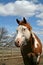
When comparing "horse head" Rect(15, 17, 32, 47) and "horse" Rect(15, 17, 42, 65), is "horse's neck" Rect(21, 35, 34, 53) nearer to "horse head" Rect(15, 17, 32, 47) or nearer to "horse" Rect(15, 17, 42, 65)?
"horse" Rect(15, 17, 42, 65)

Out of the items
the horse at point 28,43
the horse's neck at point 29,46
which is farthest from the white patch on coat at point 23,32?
the horse's neck at point 29,46

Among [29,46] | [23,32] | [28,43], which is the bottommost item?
[29,46]

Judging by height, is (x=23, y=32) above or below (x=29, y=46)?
above

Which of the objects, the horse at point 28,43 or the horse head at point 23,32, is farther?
the horse at point 28,43

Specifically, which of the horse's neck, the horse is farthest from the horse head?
the horse's neck

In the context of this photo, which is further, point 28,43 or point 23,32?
point 28,43

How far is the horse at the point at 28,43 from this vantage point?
6590 millimetres

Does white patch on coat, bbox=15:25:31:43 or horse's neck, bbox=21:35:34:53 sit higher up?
white patch on coat, bbox=15:25:31:43

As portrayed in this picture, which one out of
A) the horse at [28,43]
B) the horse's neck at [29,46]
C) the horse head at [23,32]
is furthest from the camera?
the horse's neck at [29,46]

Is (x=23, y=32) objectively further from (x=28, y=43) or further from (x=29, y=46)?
(x=29, y=46)

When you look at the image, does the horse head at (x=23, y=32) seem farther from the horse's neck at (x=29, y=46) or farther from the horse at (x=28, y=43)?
the horse's neck at (x=29, y=46)

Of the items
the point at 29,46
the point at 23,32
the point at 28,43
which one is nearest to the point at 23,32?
the point at 23,32

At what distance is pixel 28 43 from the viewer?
684 cm

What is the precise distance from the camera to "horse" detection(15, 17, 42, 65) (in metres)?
6.59
